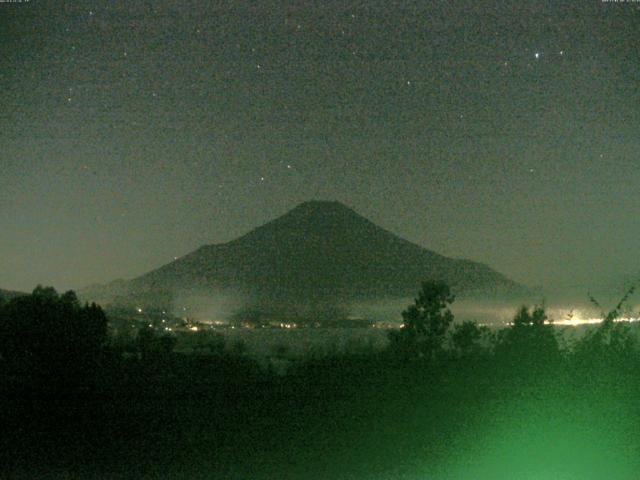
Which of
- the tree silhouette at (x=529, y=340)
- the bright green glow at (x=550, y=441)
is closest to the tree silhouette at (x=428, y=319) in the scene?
the tree silhouette at (x=529, y=340)

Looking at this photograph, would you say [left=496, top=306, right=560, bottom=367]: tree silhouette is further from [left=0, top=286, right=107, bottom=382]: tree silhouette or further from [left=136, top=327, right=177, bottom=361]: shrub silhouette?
[left=0, top=286, right=107, bottom=382]: tree silhouette

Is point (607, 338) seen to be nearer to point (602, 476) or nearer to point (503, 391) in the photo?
point (503, 391)

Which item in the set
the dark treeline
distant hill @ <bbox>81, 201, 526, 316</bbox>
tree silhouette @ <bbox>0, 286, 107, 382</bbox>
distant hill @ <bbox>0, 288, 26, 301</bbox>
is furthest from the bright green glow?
distant hill @ <bbox>81, 201, 526, 316</bbox>

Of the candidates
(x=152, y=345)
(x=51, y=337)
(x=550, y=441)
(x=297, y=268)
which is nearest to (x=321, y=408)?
(x=550, y=441)

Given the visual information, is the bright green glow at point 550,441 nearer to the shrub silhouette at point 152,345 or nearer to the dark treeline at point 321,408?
the dark treeline at point 321,408

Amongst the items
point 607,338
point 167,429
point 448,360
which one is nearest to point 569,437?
point 607,338

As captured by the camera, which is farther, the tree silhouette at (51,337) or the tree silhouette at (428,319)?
the tree silhouette at (428,319)
